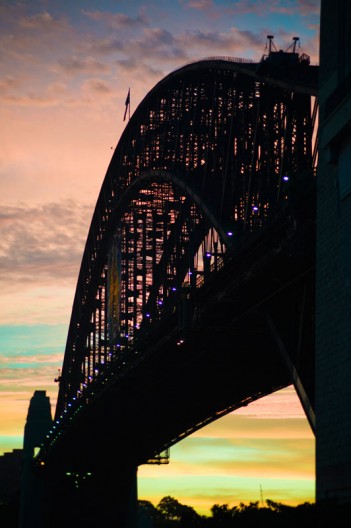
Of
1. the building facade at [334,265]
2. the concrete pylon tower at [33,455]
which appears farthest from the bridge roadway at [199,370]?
the building facade at [334,265]

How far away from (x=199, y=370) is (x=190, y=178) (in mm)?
12124

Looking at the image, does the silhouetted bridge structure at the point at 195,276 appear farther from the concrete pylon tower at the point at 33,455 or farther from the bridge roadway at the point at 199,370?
the concrete pylon tower at the point at 33,455

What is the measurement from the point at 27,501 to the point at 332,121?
10296 centimetres

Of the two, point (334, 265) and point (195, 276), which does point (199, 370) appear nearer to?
point (195, 276)

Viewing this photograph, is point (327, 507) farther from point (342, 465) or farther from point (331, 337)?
point (331, 337)

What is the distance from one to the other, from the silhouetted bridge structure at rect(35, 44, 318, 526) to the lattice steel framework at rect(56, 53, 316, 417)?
15cm

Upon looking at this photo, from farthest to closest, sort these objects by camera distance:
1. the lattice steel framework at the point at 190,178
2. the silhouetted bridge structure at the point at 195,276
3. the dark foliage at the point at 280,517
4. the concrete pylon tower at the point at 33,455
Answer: the concrete pylon tower at the point at 33,455, the lattice steel framework at the point at 190,178, the silhouetted bridge structure at the point at 195,276, the dark foliage at the point at 280,517

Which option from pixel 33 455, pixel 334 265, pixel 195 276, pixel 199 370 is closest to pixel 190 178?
pixel 199 370

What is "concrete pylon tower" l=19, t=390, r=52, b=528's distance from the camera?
128375 millimetres

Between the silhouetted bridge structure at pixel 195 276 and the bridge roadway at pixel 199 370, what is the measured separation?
0.42 feet

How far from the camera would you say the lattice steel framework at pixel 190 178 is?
193ft

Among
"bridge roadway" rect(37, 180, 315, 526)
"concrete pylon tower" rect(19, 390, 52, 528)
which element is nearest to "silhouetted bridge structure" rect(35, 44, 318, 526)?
"bridge roadway" rect(37, 180, 315, 526)

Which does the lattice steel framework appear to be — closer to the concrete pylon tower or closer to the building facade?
the building facade

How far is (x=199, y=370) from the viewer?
3024 inches
